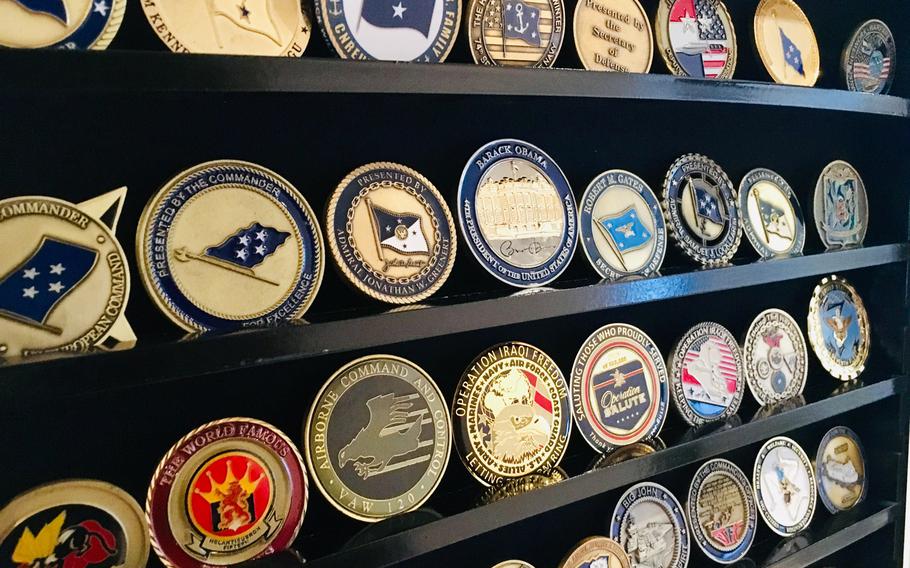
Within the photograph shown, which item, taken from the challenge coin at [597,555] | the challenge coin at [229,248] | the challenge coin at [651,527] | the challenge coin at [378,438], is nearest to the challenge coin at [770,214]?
the challenge coin at [651,527]

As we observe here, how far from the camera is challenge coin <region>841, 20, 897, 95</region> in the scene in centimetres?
158

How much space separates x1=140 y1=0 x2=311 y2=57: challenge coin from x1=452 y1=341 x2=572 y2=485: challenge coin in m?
0.60

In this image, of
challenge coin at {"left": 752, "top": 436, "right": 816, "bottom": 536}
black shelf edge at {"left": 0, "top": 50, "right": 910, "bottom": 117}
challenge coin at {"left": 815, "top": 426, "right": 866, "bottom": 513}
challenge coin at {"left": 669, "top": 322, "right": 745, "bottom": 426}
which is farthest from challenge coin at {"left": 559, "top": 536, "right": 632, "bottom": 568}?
black shelf edge at {"left": 0, "top": 50, "right": 910, "bottom": 117}

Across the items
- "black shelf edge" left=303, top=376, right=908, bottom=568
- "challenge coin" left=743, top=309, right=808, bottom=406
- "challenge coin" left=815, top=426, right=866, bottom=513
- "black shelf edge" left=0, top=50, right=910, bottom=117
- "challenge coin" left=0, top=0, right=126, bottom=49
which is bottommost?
"challenge coin" left=815, top=426, right=866, bottom=513

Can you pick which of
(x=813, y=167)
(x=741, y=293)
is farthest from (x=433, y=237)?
(x=813, y=167)

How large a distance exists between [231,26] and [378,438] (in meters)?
0.65

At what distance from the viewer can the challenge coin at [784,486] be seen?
155 cm

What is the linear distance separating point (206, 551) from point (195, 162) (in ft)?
1.86

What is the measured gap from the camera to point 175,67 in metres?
0.80

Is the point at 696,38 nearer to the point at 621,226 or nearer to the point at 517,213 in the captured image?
the point at 621,226

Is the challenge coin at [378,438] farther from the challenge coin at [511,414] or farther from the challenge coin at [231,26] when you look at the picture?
the challenge coin at [231,26]

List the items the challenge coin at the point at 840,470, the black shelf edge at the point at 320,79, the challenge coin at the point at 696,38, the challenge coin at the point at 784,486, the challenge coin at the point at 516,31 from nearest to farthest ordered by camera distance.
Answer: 1. the black shelf edge at the point at 320,79
2. the challenge coin at the point at 516,31
3. the challenge coin at the point at 696,38
4. the challenge coin at the point at 784,486
5. the challenge coin at the point at 840,470

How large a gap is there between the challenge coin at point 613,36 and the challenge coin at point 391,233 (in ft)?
1.33

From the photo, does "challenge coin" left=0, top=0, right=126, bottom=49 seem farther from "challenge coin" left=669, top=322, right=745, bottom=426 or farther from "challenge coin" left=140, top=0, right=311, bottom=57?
"challenge coin" left=669, top=322, right=745, bottom=426
